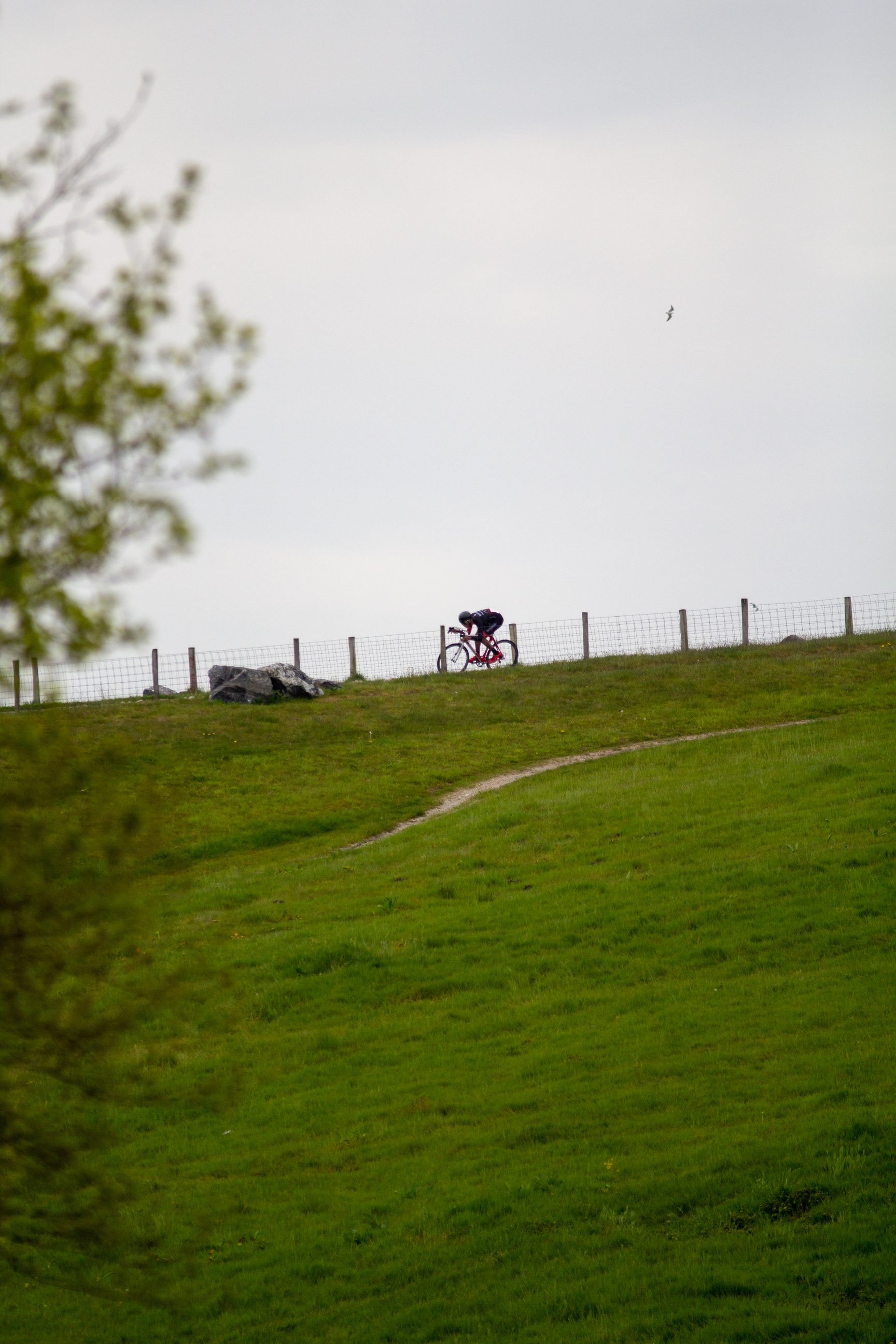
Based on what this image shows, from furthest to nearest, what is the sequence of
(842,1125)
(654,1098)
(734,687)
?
(734,687)
(654,1098)
(842,1125)

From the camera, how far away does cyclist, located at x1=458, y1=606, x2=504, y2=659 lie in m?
40.8

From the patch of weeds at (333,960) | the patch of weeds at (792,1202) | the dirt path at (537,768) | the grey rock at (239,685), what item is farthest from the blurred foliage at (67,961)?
the grey rock at (239,685)

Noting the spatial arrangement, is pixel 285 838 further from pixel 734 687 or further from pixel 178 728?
pixel 734 687

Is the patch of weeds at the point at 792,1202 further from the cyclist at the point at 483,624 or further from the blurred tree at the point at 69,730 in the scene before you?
the cyclist at the point at 483,624

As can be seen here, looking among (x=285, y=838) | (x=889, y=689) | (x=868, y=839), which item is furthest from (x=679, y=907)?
Result: (x=889, y=689)

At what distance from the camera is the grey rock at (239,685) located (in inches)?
1395

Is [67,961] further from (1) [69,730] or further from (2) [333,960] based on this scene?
(2) [333,960]

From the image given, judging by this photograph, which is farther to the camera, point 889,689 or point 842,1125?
point 889,689

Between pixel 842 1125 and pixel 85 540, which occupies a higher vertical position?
pixel 85 540

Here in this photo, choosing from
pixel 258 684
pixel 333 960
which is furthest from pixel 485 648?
pixel 333 960

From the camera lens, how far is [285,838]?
950 inches

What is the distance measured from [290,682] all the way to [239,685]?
158 centimetres

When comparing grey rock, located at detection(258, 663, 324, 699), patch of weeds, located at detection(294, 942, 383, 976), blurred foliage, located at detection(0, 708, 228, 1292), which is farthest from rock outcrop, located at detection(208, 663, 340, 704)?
blurred foliage, located at detection(0, 708, 228, 1292)

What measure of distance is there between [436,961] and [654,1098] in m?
5.14
